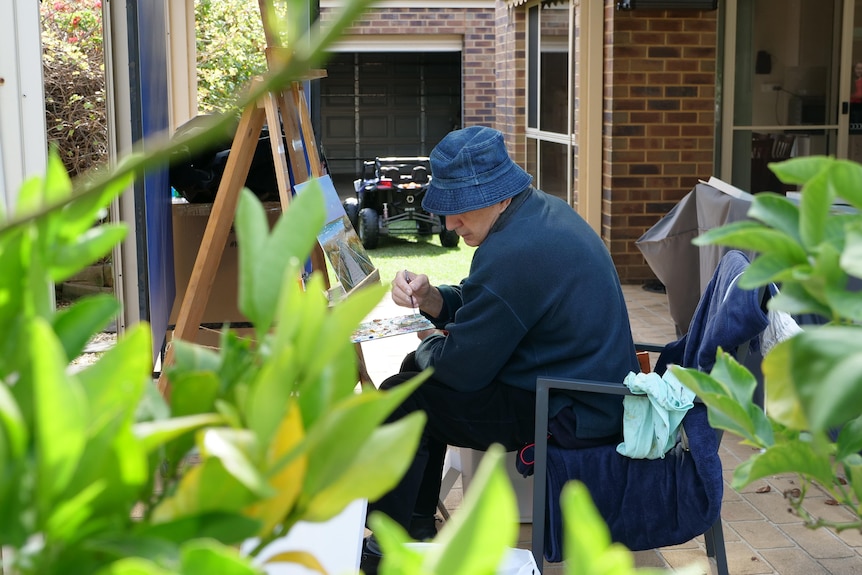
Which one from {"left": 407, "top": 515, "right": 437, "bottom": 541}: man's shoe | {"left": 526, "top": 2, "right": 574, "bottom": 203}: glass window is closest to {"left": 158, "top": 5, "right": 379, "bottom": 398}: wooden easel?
{"left": 407, "top": 515, "right": 437, "bottom": 541}: man's shoe

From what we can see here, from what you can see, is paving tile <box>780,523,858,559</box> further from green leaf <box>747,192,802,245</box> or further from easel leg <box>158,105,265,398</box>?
green leaf <box>747,192,802,245</box>

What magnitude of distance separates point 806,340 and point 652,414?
1.97 meters

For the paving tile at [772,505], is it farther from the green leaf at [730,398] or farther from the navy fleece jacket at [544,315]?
the green leaf at [730,398]

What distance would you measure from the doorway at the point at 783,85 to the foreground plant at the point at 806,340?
698 cm

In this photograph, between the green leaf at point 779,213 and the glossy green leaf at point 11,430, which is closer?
the glossy green leaf at point 11,430

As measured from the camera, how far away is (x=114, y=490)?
48cm

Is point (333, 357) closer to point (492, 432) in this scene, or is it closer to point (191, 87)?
point (492, 432)

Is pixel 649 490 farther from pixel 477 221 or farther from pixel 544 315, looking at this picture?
pixel 477 221

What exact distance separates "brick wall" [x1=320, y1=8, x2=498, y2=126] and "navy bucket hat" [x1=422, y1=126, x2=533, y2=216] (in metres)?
10.7

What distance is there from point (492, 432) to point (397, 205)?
26.1 feet

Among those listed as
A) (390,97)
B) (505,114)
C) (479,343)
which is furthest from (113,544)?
(390,97)

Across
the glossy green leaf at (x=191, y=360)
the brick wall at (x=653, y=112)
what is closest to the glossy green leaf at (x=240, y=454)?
the glossy green leaf at (x=191, y=360)

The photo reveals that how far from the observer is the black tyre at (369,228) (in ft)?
32.9

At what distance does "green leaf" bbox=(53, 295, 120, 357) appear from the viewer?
58 centimetres
